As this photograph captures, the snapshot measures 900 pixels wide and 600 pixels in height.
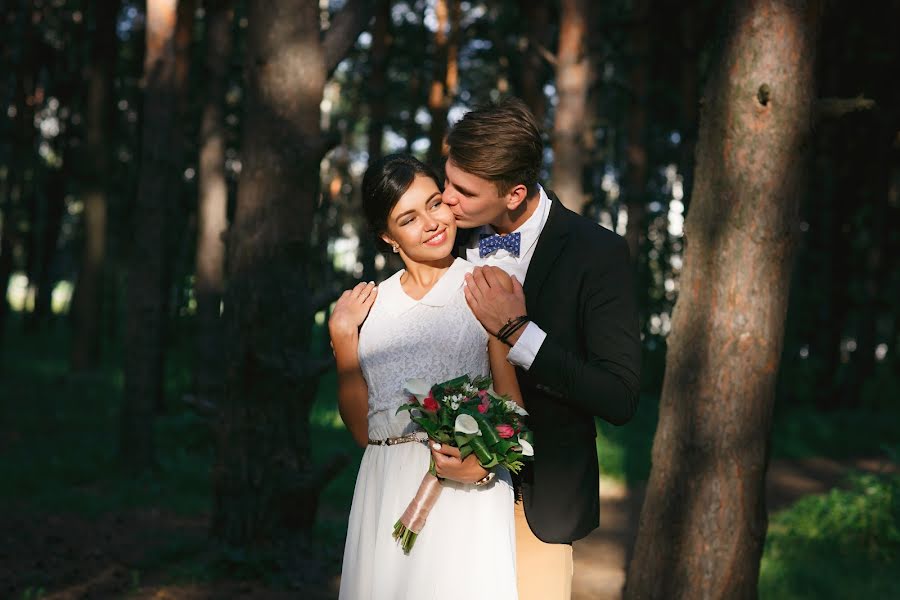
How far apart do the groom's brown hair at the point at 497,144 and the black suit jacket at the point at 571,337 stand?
255 millimetres

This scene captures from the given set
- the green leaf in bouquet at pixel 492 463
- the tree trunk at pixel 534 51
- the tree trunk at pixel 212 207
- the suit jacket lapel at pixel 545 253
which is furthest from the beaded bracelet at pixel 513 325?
the tree trunk at pixel 534 51

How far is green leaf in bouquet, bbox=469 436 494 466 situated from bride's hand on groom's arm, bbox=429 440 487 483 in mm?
56

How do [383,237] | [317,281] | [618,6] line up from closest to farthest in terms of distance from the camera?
[383,237] → [317,281] → [618,6]

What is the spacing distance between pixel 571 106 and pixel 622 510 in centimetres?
492

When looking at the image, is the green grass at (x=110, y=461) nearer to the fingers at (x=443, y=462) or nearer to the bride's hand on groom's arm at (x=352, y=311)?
the bride's hand on groom's arm at (x=352, y=311)

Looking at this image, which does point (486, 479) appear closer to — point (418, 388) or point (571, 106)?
point (418, 388)

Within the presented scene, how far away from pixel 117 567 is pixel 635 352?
17.1ft

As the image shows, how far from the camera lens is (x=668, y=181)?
112ft

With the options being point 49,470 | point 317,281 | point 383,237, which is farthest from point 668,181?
point 383,237

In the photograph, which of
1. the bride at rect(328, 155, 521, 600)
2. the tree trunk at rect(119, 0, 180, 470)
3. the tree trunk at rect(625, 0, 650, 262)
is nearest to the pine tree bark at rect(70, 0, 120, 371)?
the tree trunk at rect(119, 0, 180, 470)

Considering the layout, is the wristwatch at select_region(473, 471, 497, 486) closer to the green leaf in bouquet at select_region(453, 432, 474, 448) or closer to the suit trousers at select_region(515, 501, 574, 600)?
the green leaf in bouquet at select_region(453, 432, 474, 448)

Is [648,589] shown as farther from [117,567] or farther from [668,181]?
[668,181]

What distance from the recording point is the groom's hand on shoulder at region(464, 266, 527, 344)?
3021 mm

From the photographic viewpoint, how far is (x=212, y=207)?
13336 mm
